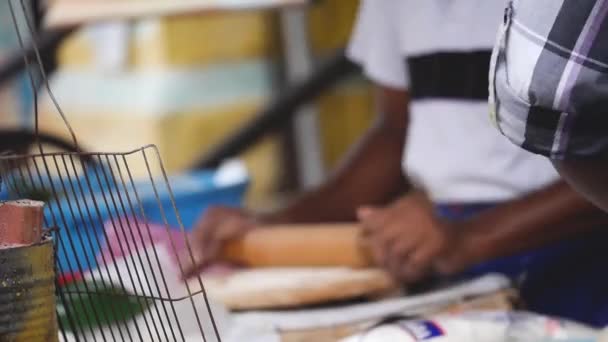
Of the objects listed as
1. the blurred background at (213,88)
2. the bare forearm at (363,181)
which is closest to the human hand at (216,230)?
the bare forearm at (363,181)

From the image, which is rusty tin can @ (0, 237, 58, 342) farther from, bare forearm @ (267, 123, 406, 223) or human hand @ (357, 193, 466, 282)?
bare forearm @ (267, 123, 406, 223)

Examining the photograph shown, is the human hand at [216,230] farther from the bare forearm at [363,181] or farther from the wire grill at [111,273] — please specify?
the bare forearm at [363,181]

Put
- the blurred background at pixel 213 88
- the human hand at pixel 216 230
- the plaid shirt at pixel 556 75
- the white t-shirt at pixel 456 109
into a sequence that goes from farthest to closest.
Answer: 1. the blurred background at pixel 213 88
2. the human hand at pixel 216 230
3. the white t-shirt at pixel 456 109
4. the plaid shirt at pixel 556 75

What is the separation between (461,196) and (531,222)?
0.20m

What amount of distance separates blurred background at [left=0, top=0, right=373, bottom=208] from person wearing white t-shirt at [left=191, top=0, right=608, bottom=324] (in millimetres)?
2169

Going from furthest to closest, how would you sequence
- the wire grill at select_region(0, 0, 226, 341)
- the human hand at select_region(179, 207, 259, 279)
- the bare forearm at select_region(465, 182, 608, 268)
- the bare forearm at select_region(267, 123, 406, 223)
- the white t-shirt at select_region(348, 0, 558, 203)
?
the bare forearm at select_region(267, 123, 406, 223), the human hand at select_region(179, 207, 259, 279), the white t-shirt at select_region(348, 0, 558, 203), the bare forearm at select_region(465, 182, 608, 268), the wire grill at select_region(0, 0, 226, 341)

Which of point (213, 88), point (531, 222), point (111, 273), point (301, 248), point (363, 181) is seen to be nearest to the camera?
point (111, 273)

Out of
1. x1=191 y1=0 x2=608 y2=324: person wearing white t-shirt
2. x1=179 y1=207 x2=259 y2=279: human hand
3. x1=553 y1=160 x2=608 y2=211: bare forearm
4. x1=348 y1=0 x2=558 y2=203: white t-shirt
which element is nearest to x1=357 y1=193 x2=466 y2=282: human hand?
x1=191 y1=0 x2=608 y2=324: person wearing white t-shirt

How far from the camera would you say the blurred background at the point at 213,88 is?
4.01 m

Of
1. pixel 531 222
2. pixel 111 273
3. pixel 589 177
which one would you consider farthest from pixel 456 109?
pixel 589 177

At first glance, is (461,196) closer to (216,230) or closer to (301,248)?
(301,248)

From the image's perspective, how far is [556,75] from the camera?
0.69 metres

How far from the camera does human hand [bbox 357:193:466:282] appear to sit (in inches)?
56.0

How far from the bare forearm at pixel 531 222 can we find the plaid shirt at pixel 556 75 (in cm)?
67
